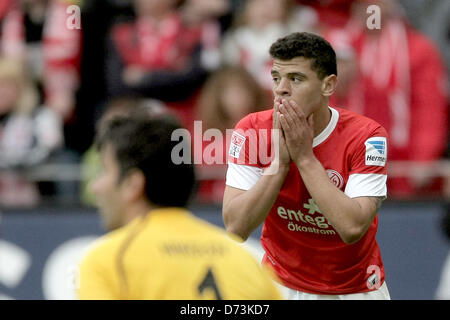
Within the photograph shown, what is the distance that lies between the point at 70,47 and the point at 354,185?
4.15 m

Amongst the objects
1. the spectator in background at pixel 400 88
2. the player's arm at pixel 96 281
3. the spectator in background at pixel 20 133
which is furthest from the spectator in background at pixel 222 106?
the player's arm at pixel 96 281

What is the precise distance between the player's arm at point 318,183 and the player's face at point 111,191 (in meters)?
0.95

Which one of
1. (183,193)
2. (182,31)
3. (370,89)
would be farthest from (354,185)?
(182,31)

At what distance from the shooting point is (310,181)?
3.91m

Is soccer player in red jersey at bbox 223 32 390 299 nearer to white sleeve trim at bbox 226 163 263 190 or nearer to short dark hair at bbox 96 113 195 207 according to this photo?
white sleeve trim at bbox 226 163 263 190

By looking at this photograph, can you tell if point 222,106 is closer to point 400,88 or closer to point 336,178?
point 400,88

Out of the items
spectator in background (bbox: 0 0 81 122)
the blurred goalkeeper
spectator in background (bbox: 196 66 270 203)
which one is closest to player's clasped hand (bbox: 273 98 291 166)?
the blurred goalkeeper

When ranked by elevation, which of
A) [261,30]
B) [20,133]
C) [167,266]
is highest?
[261,30]

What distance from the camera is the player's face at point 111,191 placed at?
10.2ft

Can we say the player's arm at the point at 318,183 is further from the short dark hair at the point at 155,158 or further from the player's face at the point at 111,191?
the player's face at the point at 111,191

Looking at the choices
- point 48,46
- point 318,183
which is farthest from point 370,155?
point 48,46

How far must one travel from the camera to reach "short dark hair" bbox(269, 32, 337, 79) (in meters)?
3.92

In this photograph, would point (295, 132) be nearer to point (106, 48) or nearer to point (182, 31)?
point (182, 31)

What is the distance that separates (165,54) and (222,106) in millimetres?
895
